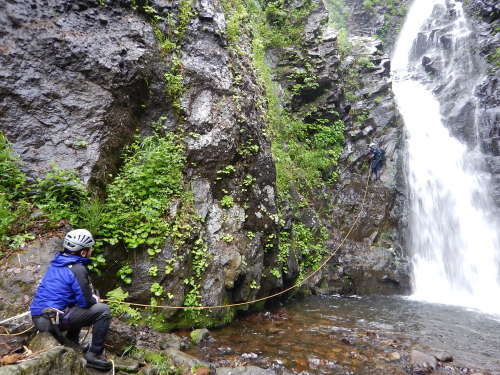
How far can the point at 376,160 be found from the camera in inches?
502

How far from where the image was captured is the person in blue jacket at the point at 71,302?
355 cm

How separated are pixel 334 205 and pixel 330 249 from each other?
185cm

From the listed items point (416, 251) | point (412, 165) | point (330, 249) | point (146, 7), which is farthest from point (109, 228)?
point (412, 165)

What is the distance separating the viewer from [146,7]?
7.89 meters

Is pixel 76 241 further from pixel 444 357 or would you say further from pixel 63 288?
pixel 444 357

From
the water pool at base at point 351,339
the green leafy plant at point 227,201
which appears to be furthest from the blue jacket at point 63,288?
the green leafy plant at point 227,201

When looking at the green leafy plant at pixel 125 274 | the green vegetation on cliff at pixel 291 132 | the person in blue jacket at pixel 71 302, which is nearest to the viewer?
the person in blue jacket at pixel 71 302

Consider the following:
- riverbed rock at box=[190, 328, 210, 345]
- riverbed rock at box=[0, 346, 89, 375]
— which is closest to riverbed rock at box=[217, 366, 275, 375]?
riverbed rock at box=[190, 328, 210, 345]

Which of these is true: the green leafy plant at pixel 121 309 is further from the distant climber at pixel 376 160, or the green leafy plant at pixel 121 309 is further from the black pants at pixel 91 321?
the distant climber at pixel 376 160

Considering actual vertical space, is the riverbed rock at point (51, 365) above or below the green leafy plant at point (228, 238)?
below

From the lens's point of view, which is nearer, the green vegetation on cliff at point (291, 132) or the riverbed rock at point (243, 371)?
the riverbed rock at point (243, 371)

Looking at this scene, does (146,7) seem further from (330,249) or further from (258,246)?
(330,249)

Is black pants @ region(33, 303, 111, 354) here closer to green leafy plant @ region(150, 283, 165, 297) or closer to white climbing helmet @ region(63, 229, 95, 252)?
white climbing helmet @ region(63, 229, 95, 252)

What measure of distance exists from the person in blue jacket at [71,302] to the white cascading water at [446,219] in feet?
34.3
